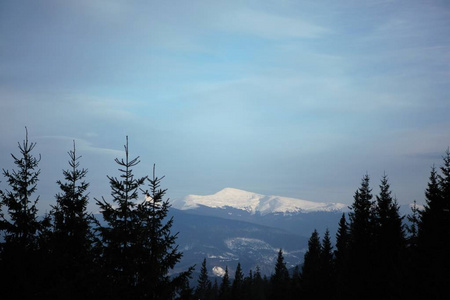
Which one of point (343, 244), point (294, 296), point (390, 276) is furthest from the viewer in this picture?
point (294, 296)

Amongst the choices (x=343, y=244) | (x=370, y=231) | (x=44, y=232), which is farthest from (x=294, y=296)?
(x=44, y=232)

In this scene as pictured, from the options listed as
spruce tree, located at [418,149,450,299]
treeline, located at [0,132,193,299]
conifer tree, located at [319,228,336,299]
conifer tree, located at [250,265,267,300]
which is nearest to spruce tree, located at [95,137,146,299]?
treeline, located at [0,132,193,299]

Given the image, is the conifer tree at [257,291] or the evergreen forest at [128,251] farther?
the conifer tree at [257,291]

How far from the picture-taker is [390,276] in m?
37.8

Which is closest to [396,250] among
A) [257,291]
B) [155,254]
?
[155,254]

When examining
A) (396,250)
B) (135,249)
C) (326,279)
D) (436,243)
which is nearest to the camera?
(135,249)

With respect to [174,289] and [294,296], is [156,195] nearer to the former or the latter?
[174,289]

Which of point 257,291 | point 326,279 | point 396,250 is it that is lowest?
point 257,291

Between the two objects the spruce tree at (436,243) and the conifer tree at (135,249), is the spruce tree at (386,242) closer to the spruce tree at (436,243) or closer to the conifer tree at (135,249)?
the spruce tree at (436,243)

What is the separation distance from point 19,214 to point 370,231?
31724 mm

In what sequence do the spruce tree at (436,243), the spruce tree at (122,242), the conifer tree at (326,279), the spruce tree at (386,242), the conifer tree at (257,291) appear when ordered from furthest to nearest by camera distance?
the conifer tree at (257,291)
the conifer tree at (326,279)
the spruce tree at (386,242)
the spruce tree at (436,243)
the spruce tree at (122,242)

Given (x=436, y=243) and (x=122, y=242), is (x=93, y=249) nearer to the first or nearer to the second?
(x=122, y=242)

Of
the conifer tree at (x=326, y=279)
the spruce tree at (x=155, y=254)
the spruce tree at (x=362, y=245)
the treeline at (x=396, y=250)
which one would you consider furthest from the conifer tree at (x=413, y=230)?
the spruce tree at (x=155, y=254)

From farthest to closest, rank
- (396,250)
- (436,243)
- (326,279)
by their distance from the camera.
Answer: (326,279) < (396,250) < (436,243)
